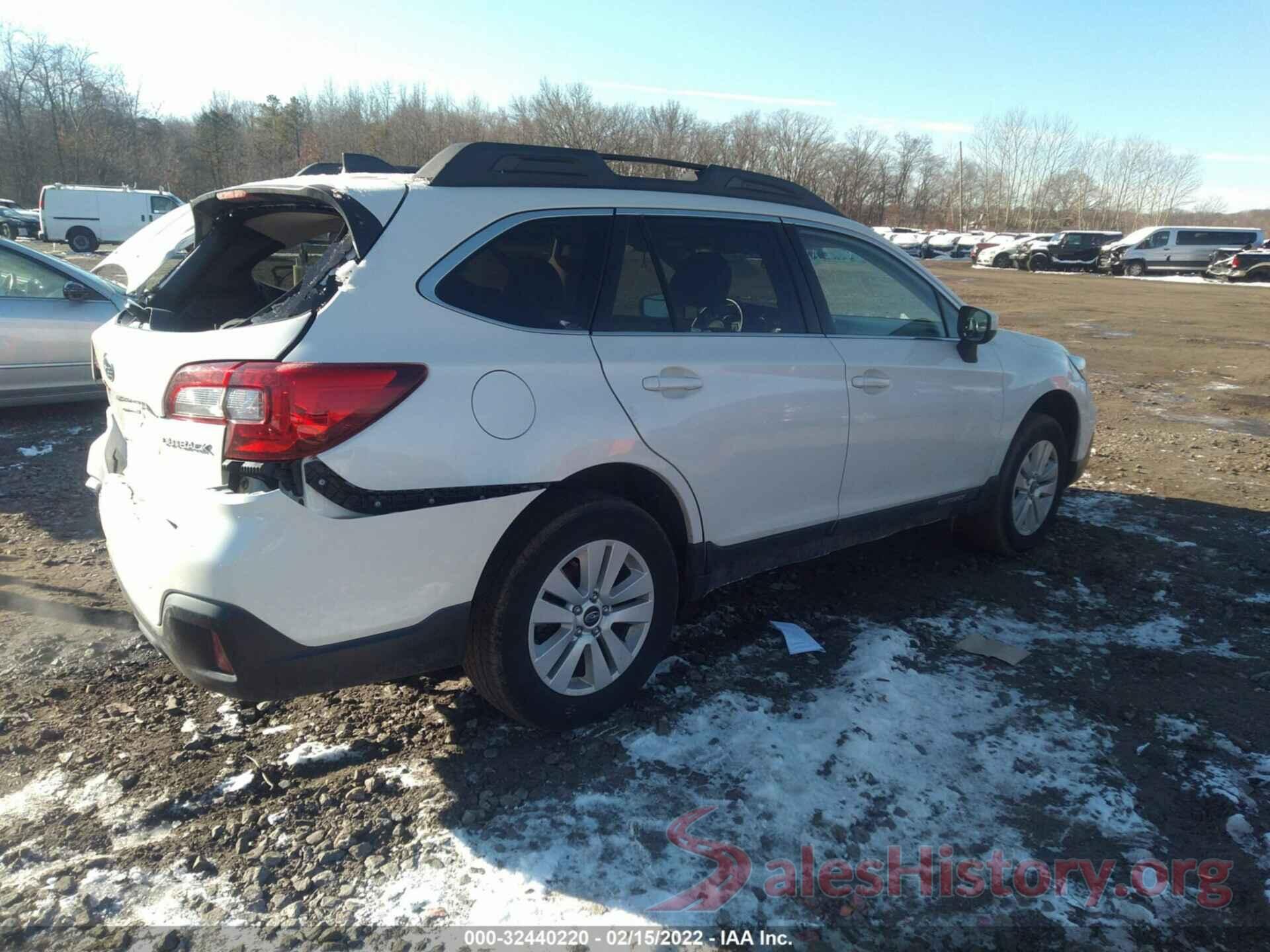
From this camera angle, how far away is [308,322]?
2.51 metres

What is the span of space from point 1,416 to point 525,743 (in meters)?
Result: 6.98

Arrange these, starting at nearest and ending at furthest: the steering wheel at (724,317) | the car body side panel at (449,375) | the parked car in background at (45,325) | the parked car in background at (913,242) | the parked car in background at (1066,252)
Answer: the car body side panel at (449,375)
the steering wheel at (724,317)
the parked car in background at (45,325)
the parked car in background at (1066,252)
the parked car in background at (913,242)

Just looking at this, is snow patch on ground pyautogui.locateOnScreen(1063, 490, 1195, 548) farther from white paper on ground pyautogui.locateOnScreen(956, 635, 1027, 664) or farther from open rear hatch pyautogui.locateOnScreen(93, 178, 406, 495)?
open rear hatch pyautogui.locateOnScreen(93, 178, 406, 495)

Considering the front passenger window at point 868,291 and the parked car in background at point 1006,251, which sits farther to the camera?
the parked car in background at point 1006,251

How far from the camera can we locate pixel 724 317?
357cm

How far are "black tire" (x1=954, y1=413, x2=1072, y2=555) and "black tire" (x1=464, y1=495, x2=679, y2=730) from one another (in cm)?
246

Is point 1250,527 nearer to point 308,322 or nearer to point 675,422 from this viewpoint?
point 675,422

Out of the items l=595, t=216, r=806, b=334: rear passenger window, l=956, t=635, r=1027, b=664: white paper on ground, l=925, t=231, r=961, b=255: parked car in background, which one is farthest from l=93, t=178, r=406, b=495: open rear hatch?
l=925, t=231, r=961, b=255: parked car in background

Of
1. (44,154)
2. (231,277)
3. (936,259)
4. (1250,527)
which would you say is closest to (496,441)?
(231,277)

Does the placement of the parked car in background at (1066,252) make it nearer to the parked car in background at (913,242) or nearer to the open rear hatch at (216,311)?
the parked car in background at (913,242)

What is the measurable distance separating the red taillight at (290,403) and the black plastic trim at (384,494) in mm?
76

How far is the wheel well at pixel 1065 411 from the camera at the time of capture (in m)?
5.11

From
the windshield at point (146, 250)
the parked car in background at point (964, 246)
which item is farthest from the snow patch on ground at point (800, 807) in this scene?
the parked car in background at point (964, 246)

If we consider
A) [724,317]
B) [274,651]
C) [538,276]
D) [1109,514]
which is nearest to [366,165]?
[538,276]
